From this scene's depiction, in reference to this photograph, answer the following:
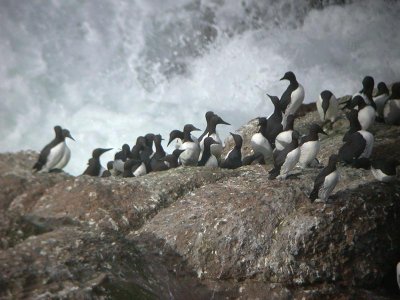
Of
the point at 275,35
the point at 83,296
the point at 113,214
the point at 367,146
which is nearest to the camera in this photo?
the point at 83,296

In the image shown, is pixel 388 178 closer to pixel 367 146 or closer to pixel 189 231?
pixel 367 146

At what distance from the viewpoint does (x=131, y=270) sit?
8.00 m

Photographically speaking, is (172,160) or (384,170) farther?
(172,160)

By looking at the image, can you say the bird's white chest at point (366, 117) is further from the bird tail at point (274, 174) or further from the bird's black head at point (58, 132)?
the bird's black head at point (58, 132)

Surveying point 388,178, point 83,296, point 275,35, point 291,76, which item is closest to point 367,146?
point 388,178

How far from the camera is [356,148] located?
11.5 meters

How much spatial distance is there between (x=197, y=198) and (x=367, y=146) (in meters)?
3.88

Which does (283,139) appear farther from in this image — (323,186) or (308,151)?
(323,186)

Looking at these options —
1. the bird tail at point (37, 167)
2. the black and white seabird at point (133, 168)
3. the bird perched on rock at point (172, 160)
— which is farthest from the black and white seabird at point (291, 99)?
the bird tail at point (37, 167)

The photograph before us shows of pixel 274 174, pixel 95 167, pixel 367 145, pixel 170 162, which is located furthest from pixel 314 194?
pixel 95 167

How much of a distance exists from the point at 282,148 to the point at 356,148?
6.42ft

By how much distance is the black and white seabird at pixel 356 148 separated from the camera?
37.7 ft

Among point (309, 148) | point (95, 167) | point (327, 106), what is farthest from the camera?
point (327, 106)

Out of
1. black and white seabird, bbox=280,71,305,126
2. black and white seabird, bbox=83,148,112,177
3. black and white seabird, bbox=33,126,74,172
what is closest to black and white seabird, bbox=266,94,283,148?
black and white seabird, bbox=280,71,305,126
